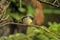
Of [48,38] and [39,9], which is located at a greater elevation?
[39,9]

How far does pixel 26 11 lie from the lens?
4.84 m

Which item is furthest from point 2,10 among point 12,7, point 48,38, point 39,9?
point 12,7

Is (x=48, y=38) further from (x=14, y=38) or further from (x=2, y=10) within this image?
(x=2, y=10)

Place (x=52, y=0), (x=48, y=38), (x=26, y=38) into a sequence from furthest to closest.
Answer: (x=26, y=38)
(x=48, y=38)
(x=52, y=0)

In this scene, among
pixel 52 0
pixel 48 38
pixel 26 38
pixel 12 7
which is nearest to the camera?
pixel 52 0

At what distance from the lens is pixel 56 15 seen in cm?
509

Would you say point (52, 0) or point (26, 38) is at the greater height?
point (52, 0)

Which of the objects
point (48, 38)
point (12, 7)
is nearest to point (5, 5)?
point (48, 38)

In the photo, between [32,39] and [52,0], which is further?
[32,39]

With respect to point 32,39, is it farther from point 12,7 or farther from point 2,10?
point 12,7

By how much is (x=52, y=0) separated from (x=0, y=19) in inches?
15.3

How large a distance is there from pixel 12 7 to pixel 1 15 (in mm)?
3373

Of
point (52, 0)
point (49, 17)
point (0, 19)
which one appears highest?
point (52, 0)

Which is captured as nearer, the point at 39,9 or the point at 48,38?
the point at 39,9
